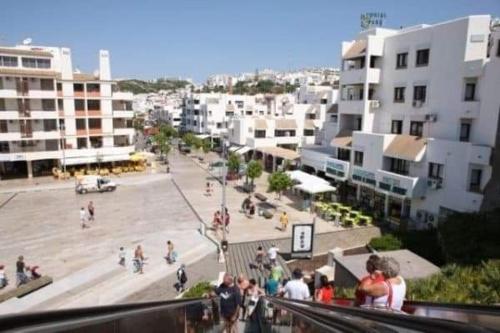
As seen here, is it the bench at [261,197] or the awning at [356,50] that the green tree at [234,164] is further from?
the awning at [356,50]

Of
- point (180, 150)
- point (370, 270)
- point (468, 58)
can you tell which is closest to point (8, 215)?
point (370, 270)

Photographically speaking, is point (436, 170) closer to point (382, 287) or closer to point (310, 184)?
point (310, 184)

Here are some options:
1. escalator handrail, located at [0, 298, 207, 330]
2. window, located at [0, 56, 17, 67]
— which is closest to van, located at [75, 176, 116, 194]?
window, located at [0, 56, 17, 67]

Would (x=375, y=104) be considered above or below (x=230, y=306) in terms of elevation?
above

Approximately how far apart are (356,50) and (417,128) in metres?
9.33

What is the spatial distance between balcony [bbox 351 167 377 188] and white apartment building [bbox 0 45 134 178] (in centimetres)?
3262

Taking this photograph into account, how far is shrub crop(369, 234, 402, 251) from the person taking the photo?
70.8ft

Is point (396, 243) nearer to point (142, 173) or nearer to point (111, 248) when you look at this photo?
point (111, 248)

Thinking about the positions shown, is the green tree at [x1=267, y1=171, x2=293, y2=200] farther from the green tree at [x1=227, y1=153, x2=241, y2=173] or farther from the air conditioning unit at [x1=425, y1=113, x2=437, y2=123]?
the air conditioning unit at [x1=425, y1=113, x2=437, y2=123]

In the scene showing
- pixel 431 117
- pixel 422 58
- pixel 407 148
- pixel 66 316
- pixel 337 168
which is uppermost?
pixel 422 58

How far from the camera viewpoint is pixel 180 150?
77.4 metres

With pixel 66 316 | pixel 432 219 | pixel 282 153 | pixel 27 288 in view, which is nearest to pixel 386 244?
pixel 432 219

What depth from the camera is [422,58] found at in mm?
28328

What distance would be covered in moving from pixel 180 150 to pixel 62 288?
6099cm
